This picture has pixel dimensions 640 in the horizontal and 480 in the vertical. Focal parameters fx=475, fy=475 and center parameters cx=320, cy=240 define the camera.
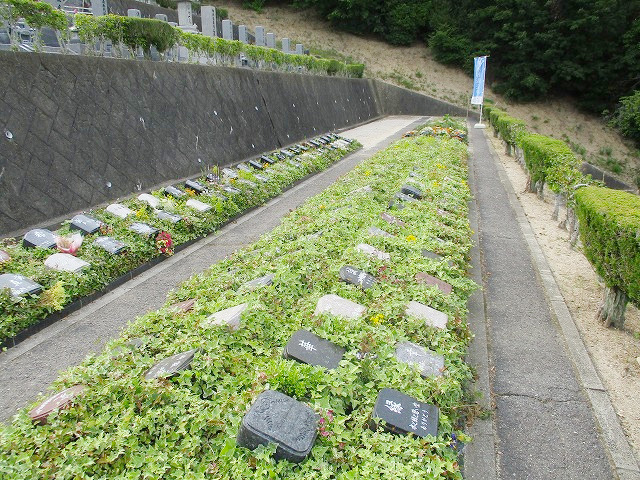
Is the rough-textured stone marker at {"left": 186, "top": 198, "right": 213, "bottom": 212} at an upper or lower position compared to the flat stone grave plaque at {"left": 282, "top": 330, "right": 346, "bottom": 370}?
lower

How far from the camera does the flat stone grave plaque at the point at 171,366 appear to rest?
3.21 metres

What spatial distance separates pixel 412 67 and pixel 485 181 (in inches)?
1142

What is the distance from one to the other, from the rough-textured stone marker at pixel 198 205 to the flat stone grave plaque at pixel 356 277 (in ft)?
12.5

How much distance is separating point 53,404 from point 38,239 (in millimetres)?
3338

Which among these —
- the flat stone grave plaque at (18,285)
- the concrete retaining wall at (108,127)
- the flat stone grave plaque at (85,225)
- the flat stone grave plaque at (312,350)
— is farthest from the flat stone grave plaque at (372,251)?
the concrete retaining wall at (108,127)

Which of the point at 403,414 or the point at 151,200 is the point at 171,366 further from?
the point at 151,200

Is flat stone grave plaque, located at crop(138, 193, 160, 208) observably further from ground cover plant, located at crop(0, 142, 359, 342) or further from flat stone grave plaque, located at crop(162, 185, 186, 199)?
flat stone grave plaque, located at crop(162, 185, 186, 199)

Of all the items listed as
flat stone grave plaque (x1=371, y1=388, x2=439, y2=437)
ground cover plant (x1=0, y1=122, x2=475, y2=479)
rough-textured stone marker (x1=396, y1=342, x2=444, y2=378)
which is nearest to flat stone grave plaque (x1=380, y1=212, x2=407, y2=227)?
ground cover plant (x1=0, y1=122, x2=475, y2=479)

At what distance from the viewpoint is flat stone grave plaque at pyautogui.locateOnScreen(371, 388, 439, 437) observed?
2.85m

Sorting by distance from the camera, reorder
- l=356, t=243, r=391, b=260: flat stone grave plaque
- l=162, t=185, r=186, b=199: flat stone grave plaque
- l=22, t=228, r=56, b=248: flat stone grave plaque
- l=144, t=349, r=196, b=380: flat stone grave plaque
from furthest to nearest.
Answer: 1. l=162, t=185, r=186, b=199: flat stone grave plaque
2. l=22, t=228, r=56, b=248: flat stone grave plaque
3. l=356, t=243, r=391, b=260: flat stone grave plaque
4. l=144, t=349, r=196, b=380: flat stone grave plaque

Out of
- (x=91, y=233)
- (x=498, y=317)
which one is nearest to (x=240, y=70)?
(x=91, y=233)

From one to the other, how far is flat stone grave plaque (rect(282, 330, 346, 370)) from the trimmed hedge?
288 centimetres

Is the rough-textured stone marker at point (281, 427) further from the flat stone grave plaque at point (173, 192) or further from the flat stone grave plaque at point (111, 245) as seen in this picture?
the flat stone grave plaque at point (173, 192)

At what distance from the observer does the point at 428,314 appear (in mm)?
4090
